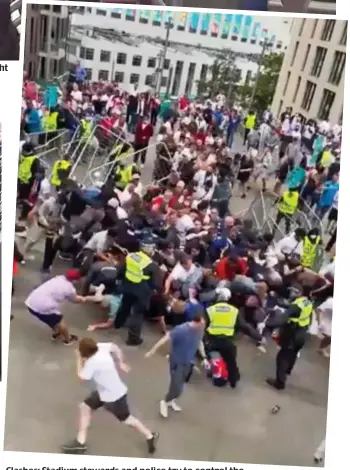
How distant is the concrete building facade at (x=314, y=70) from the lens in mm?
1402

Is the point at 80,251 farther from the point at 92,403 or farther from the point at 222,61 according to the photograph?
the point at 222,61

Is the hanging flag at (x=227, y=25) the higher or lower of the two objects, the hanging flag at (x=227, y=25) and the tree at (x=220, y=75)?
the higher

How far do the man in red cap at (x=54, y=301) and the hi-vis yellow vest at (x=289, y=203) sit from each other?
472 millimetres

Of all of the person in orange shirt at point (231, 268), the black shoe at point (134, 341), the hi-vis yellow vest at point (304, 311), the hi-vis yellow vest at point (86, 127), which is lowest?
the black shoe at point (134, 341)

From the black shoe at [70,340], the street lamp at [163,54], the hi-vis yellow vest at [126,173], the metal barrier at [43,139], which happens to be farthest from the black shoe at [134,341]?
the street lamp at [163,54]

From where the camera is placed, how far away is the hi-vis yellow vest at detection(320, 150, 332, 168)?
1.44 meters

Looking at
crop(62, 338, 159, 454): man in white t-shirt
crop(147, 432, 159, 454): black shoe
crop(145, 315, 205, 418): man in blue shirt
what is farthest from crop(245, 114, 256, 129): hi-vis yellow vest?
crop(147, 432, 159, 454): black shoe

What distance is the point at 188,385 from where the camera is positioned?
1441 mm

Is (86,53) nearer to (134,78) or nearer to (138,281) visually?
(134,78)

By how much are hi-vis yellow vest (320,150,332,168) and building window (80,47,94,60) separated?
55cm

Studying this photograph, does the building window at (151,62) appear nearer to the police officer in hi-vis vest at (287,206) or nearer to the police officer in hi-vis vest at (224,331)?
the police officer in hi-vis vest at (287,206)

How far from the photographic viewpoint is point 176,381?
143 cm

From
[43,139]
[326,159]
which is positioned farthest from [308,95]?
[43,139]

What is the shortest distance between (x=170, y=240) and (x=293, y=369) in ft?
1.30
